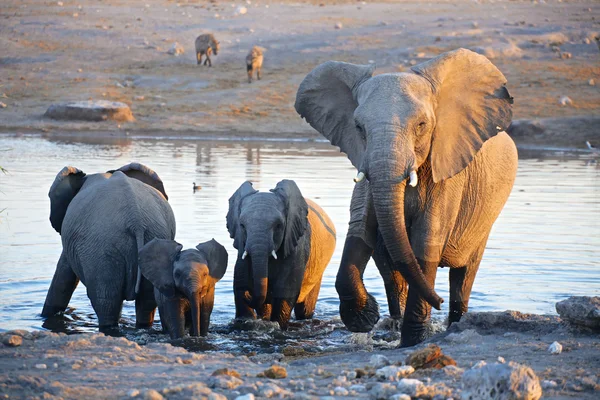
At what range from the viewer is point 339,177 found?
16500mm

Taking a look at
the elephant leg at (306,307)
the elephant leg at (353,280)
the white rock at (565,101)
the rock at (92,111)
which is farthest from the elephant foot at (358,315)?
the white rock at (565,101)

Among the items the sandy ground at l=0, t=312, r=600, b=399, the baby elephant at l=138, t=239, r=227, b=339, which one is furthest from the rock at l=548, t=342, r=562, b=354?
the baby elephant at l=138, t=239, r=227, b=339

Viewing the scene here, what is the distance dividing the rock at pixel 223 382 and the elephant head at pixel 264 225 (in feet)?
8.75

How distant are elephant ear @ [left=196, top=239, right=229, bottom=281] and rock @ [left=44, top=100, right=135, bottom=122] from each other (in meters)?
17.6

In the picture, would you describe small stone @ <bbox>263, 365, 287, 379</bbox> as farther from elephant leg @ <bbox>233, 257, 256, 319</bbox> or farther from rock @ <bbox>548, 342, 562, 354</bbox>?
elephant leg @ <bbox>233, 257, 256, 319</bbox>

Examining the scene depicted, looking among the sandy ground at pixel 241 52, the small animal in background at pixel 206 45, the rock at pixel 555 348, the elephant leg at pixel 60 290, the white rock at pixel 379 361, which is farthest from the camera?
the small animal in background at pixel 206 45

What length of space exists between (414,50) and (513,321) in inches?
972

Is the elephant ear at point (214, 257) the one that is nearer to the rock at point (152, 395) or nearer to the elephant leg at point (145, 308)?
the elephant leg at point (145, 308)

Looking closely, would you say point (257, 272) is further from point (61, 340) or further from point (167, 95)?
point (167, 95)

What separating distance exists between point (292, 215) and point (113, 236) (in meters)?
1.33

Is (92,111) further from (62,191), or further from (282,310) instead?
(282,310)

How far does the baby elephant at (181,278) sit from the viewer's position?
6.74 m

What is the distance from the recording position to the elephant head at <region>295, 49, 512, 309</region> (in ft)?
18.8

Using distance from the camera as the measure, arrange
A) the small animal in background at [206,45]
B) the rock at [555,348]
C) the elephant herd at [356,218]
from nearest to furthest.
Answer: the rock at [555,348]
the elephant herd at [356,218]
the small animal in background at [206,45]
